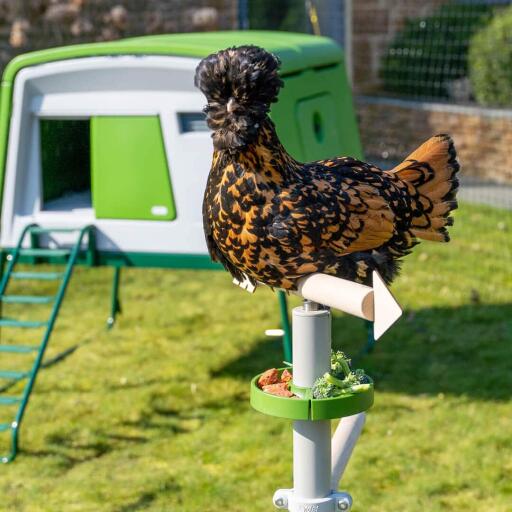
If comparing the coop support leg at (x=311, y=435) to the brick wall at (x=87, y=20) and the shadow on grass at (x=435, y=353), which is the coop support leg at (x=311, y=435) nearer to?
the shadow on grass at (x=435, y=353)

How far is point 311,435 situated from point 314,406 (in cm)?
12

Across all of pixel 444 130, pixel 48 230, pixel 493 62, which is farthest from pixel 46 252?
pixel 493 62

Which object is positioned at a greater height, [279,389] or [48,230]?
[279,389]

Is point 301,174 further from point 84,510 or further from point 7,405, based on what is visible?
point 7,405

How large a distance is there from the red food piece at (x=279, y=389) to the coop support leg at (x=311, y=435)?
4cm

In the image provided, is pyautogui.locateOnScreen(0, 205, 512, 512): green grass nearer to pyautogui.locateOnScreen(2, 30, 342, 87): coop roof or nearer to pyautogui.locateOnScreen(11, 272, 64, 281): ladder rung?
pyautogui.locateOnScreen(11, 272, 64, 281): ladder rung

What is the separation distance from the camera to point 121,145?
501 centimetres

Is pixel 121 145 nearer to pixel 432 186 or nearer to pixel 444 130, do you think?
pixel 432 186

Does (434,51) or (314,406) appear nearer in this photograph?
(314,406)

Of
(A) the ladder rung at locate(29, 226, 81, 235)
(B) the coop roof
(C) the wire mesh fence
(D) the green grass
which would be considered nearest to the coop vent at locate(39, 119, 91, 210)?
(A) the ladder rung at locate(29, 226, 81, 235)

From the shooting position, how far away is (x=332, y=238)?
2.76 m

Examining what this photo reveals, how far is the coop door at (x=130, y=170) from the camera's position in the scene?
495 cm

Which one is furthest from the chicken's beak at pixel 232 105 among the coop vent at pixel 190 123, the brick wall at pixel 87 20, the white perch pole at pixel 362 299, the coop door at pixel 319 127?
the brick wall at pixel 87 20

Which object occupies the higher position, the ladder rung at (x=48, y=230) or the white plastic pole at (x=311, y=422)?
the white plastic pole at (x=311, y=422)
